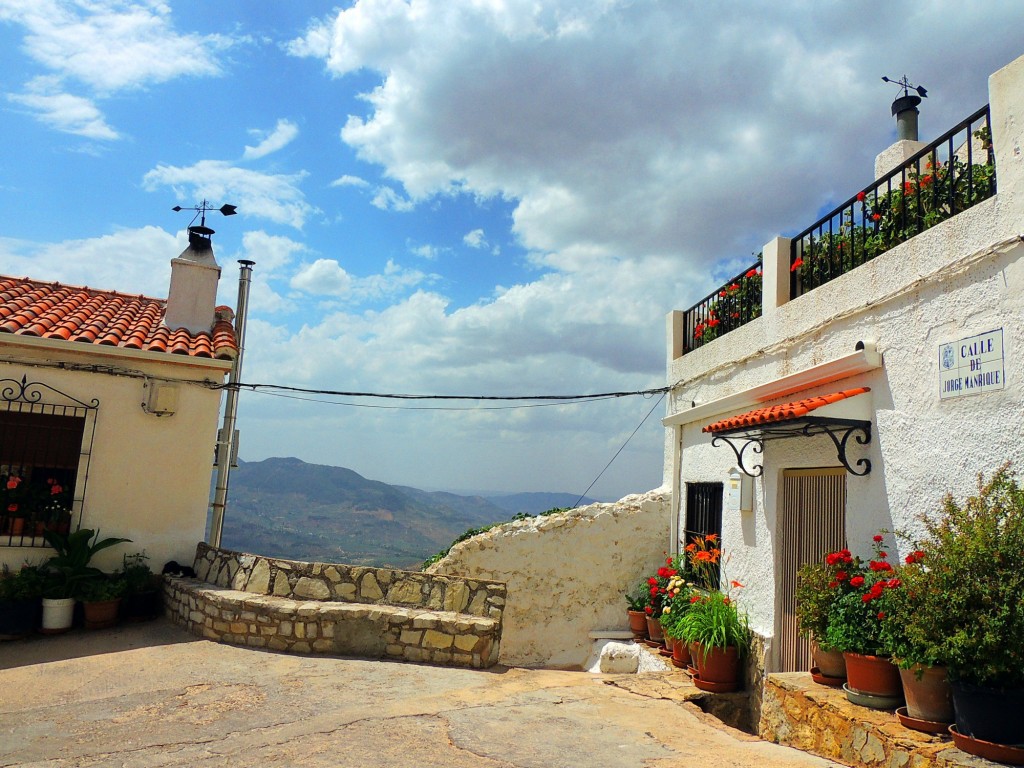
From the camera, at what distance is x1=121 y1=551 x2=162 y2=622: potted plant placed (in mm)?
8945

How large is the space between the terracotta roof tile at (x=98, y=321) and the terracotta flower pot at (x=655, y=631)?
7117 mm

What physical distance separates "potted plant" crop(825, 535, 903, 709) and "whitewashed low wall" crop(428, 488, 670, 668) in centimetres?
515

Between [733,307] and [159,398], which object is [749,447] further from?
[159,398]

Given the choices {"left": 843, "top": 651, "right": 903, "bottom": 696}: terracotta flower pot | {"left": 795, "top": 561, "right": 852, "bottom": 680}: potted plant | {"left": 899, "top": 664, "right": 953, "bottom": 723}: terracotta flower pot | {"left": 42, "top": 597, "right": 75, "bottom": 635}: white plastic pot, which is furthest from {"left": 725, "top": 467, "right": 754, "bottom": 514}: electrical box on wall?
{"left": 42, "top": 597, "right": 75, "bottom": 635}: white plastic pot

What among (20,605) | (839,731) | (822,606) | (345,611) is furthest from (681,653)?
(20,605)

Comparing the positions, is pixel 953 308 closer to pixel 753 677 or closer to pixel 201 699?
pixel 753 677

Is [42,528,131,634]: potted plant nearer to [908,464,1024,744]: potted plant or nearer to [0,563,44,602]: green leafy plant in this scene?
[0,563,44,602]: green leafy plant

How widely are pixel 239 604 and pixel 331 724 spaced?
9.99 ft

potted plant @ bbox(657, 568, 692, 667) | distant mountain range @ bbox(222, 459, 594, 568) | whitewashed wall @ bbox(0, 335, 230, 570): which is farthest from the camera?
distant mountain range @ bbox(222, 459, 594, 568)

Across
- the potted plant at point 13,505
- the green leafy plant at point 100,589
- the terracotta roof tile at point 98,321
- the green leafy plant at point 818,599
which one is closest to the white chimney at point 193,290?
the terracotta roof tile at point 98,321

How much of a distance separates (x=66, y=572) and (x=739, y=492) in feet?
27.3

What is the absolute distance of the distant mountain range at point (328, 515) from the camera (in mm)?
73562

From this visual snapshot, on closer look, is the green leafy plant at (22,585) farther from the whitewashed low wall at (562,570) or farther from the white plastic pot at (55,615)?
the whitewashed low wall at (562,570)

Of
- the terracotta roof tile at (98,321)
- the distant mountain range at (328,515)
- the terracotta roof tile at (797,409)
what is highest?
the terracotta roof tile at (98,321)
